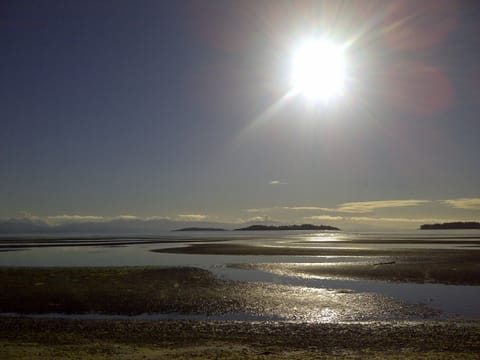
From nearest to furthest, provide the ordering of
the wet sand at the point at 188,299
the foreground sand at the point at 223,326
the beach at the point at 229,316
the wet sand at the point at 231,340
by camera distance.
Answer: the wet sand at the point at 231,340 → the foreground sand at the point at 223,326 → the beach at the point at 229,316 → the wet sand at the point at 188,299

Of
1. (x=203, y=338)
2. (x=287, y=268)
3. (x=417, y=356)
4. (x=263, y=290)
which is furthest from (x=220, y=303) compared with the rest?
(x=287, y=268)

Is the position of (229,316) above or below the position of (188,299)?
below

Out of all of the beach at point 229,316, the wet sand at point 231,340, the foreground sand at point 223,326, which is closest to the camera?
the wet sand at point 231,340

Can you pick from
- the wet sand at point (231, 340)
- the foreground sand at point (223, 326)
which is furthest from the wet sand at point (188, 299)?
the wet sand at point (231, 340)

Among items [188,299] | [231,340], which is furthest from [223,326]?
[188,299]

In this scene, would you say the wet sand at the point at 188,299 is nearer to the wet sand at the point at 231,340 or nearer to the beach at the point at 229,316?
the beach at the point at 229,316

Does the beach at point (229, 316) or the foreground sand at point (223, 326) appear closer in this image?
the foreground sand at point (223, 326)

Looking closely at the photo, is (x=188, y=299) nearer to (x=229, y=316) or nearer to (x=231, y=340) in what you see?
(x=229, y=316)

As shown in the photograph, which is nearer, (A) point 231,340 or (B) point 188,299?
(A) point 231,340

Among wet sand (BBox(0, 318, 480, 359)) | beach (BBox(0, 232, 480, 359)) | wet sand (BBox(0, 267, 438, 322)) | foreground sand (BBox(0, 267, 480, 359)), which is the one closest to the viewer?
wet sand (BBox(0, 318, 480, 359))

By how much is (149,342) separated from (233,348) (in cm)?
359

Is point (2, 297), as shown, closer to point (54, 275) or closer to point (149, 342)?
point (54, 275)

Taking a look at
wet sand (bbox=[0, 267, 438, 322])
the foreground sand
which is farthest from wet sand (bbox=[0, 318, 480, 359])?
wet sand (bbox=[0, 267, 438, 322])

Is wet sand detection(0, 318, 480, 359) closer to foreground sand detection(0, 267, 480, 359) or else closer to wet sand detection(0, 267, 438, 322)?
foreground sand detection(0, 267, 480, 359)
